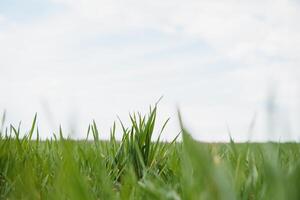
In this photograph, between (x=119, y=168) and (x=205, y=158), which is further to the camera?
(x=119, y=168)

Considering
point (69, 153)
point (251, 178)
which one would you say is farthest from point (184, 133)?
point (251, 178)

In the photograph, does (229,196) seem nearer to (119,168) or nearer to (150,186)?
(150,186)

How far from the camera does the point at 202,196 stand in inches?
31.0

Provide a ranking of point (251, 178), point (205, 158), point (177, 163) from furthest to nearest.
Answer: point (177, 163) → point (251, 178) → point (205, 158)

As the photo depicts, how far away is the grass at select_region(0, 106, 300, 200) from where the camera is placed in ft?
2.35

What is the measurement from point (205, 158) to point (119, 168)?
4.95ft

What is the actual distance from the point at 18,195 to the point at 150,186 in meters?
0.45

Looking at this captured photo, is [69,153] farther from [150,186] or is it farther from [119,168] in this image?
[119,168]

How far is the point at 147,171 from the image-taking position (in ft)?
5.92

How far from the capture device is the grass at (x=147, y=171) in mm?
715

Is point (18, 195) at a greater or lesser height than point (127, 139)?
lesser

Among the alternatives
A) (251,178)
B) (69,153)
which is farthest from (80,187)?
(251,178)

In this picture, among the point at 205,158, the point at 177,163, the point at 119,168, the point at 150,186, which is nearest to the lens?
the point at 205,158

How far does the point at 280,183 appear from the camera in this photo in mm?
685
